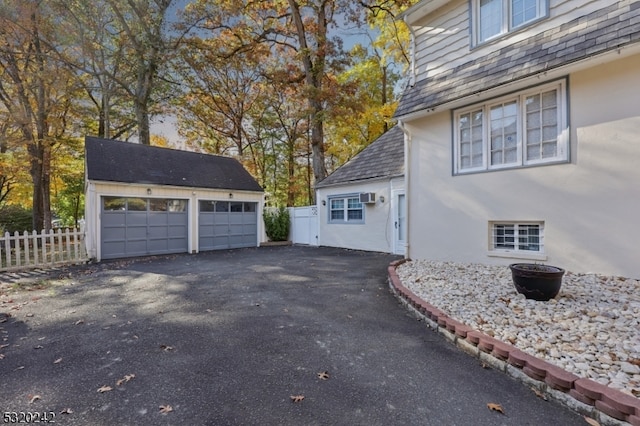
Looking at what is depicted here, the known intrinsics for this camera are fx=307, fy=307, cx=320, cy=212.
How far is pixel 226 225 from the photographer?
12.8 meters

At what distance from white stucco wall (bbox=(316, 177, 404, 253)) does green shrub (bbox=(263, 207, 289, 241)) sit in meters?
2.12

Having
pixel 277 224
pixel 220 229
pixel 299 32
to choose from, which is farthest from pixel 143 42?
pixel 277 224

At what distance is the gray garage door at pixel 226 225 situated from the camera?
39.9 feet

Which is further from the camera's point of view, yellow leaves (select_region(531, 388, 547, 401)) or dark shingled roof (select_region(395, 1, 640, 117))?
dark shingled roof (select_region(395, 1, 640, 117))

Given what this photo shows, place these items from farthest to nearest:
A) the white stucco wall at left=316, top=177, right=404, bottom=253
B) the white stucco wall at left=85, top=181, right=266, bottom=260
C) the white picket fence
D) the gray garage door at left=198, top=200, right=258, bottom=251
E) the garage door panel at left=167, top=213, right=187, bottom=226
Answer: the gray garage door at left=198, top=200, right=258, bottom=251
the garage door panel at left=167, top=213, right=187, bottom=226
the white stucco wall at left=316, top=177, right=404, bottom=253
the white stucco wall at left=85, top=181, right=266, bottom=260
the white picket fence

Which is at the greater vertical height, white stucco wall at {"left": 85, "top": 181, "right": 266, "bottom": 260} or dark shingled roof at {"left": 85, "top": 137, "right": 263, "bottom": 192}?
dark shingled roof at {"left": 85, "top": 137, "right": 263, "bottom": 192}

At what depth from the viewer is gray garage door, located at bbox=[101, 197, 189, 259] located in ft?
32.7

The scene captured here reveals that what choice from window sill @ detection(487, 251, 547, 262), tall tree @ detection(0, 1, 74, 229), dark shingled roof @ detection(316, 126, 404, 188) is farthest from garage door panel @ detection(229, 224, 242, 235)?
window sill @ detection(487, 251, 547, 262)

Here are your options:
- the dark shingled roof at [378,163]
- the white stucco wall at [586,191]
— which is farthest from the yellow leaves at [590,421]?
the dark shingled roof at [378,163]

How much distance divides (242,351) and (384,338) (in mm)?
1574

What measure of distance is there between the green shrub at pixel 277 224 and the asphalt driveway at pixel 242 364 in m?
8.39

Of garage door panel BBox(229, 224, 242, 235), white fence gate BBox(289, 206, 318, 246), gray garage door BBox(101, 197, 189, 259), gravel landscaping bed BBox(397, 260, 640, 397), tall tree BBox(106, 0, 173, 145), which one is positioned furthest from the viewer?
tall tree BBox(106, 0, 173, 145)

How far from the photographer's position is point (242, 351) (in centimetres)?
323

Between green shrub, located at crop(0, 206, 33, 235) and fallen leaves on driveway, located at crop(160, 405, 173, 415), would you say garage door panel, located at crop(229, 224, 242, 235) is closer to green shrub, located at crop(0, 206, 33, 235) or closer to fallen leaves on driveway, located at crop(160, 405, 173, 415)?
fallen leaves on driveway, located at crop(160, 405, 173, 415)
